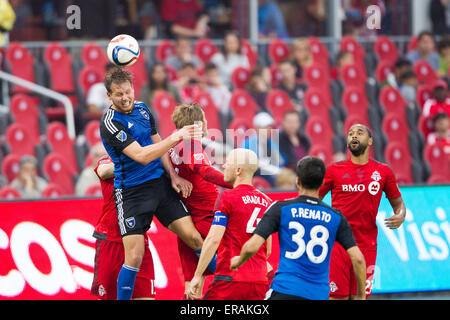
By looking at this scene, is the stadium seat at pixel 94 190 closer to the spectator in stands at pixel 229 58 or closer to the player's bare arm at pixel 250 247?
the spectator in stands at pixel 229 58

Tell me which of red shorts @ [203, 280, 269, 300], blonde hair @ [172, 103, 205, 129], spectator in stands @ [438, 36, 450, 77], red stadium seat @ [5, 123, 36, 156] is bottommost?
red shorts @ [203, 280, 269, 300]

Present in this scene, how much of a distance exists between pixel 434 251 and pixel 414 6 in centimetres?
876

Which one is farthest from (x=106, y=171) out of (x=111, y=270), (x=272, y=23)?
(x=272, y=23)

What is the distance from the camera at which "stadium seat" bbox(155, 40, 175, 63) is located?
46.1 feet

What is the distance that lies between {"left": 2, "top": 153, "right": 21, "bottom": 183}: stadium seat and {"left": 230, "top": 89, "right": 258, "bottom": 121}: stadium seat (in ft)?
11.4

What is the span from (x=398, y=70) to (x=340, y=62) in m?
1.02

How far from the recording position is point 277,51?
584 inches

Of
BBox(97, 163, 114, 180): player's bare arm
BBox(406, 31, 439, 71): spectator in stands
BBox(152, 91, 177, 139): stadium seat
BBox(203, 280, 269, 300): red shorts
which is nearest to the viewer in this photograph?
BBox(203, 280, 269, 300): red shorts

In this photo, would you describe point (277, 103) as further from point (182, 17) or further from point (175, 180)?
point (175, 180)

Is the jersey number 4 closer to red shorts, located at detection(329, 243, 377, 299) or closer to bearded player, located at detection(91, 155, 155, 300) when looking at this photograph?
red shorts, located at detection(329, 243, 377, 299)

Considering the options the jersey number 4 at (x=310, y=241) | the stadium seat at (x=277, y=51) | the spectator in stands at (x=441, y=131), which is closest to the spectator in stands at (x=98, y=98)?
the stadium seat at (x=277, y=51)

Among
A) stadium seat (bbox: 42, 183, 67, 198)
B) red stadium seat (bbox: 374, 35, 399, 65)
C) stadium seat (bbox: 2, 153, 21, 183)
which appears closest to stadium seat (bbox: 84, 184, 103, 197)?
stadium seat (bbox: 42, 183, 67, 198)

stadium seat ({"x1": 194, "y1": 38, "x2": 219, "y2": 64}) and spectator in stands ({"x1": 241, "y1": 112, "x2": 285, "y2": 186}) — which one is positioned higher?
stadium seat ({"x1": 194, "y1": 38, "x2": 219, "y2": 64})

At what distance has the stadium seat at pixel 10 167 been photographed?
11242mm
